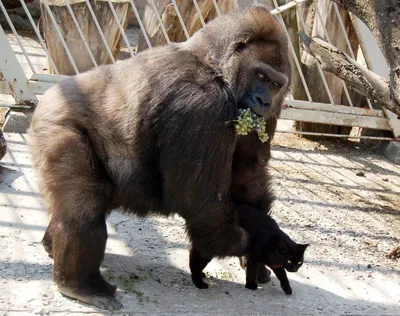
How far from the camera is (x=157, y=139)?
4.28 m

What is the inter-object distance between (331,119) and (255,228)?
365 centimetres

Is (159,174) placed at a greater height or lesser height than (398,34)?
lesser

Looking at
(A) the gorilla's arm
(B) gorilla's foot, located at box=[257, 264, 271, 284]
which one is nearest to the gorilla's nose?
(A) the gorilla's arm

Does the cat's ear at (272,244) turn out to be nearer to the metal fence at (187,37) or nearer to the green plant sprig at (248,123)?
the green plant sprig at (248,123)

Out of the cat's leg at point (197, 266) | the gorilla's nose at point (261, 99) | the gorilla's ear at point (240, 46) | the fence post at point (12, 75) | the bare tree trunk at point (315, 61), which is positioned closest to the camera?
the gorilla's nose at point (261, 99)

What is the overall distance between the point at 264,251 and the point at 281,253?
0.35 ft

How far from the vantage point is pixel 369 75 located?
4.88 metres

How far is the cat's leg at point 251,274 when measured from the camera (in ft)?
14.9

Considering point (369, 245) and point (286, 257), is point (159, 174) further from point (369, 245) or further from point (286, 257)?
point (369, 245)

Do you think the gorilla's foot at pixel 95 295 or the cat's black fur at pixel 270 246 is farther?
the cat's black fur at pixel 270 246

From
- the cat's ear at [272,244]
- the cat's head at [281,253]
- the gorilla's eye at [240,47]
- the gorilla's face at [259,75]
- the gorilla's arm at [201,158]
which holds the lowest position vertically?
the cat's head at [281,253]

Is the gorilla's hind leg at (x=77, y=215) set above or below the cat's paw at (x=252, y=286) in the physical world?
above

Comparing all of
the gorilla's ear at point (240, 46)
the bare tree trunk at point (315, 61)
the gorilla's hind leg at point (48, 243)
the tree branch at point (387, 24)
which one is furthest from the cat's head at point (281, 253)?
the bare tree trunk at point (315, 61)

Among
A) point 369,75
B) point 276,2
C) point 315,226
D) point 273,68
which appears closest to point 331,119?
point 276,2
